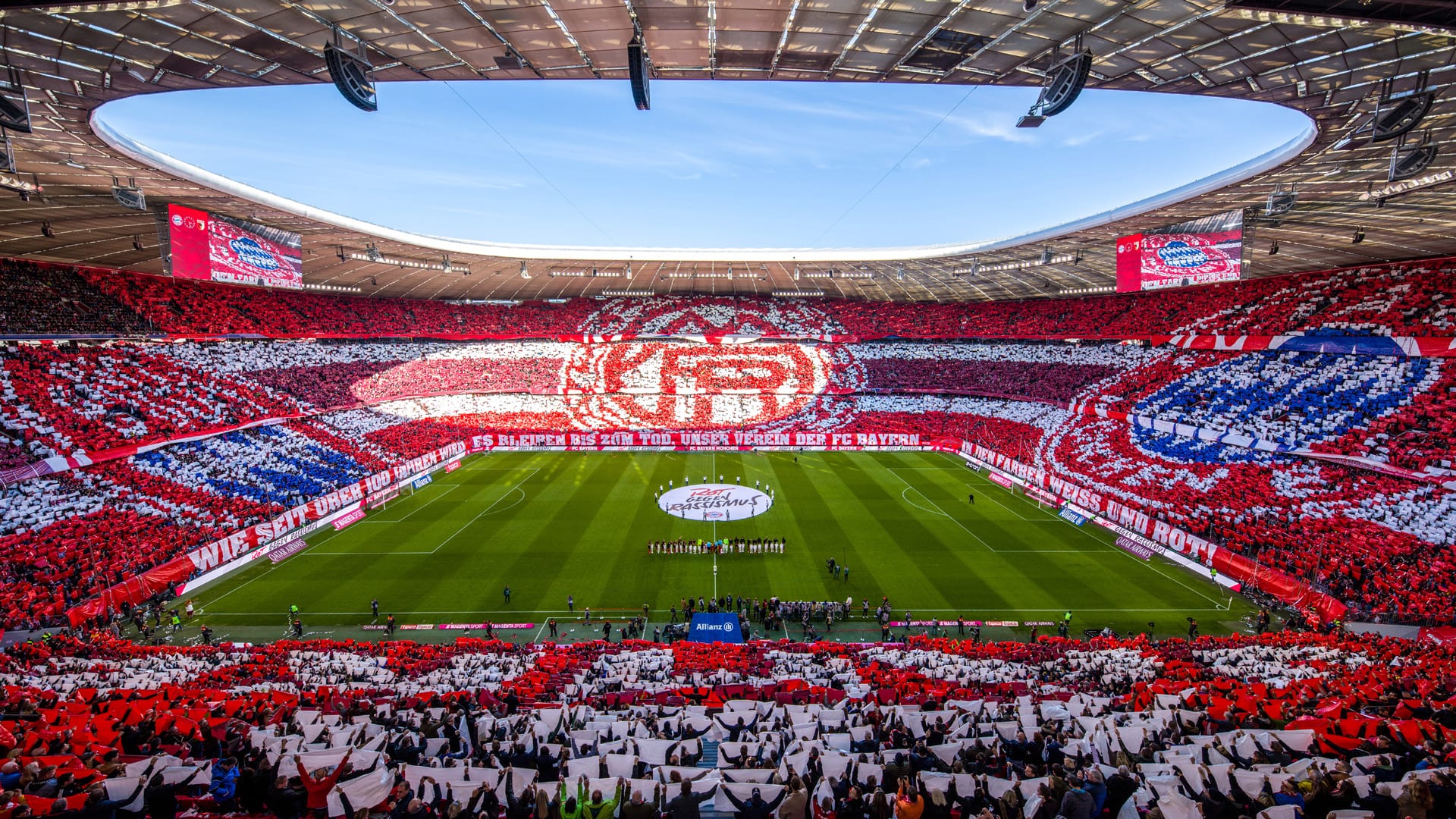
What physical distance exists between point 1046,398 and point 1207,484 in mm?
18334

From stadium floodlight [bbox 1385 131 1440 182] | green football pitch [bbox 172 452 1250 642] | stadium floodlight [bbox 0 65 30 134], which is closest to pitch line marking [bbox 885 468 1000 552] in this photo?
green football pitch [bbox 172 452 1250 642]

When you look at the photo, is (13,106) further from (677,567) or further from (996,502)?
(996,502)

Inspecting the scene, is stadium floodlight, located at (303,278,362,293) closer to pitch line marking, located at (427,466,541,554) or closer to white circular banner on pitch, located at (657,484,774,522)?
pitch line marking, located at (427,466,541,554)

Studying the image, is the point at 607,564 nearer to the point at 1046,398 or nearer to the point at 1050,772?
the point at 1050,772

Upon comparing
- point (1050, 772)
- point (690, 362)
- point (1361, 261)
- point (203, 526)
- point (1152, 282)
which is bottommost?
point (203, 526)

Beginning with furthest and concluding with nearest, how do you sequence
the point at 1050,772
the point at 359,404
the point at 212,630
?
the point at 359,404, the point at 212,630, the point at 1050,772

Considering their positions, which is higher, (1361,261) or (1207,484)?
(1361,261)

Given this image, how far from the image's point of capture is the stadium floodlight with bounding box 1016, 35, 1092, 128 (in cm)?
1055

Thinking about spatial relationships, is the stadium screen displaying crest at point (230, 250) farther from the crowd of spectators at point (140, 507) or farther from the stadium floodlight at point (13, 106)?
the stadium floodlight at point (13, 106)

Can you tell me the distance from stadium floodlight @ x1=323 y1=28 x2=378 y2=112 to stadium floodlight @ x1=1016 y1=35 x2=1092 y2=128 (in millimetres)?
12110

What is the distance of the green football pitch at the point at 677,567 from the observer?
819 inches

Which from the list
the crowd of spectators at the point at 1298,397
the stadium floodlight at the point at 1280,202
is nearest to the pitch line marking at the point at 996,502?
the crowd of spectators at the point at 1298,397

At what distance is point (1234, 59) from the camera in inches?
486

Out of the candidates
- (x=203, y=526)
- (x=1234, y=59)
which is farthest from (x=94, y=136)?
(x=1234, y=59)
